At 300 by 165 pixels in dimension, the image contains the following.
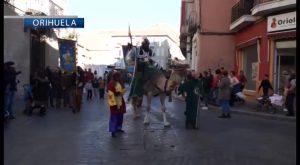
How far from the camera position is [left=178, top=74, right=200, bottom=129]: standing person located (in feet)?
42.4

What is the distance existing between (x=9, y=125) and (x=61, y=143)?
381 cm

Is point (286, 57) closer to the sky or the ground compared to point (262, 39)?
closer to the ground

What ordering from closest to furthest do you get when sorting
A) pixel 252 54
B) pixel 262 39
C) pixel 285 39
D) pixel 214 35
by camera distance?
pixel 285 39 → pixel 262 39 → pixel 252 54 → pixel 214 35

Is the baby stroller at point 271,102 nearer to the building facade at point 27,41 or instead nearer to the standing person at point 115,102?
the standing person at point 115,102

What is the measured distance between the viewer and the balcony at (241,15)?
83.7 ft

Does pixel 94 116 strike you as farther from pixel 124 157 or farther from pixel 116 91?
pixel 124 157

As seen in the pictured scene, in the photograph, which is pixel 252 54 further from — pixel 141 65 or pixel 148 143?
pixel 148 143

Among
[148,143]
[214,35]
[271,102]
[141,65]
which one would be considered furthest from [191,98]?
[214,35]

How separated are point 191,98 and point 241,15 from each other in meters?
15.0

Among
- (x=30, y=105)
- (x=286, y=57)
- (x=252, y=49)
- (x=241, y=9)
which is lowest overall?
(x=30, y=105)

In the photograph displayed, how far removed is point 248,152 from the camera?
368 inches

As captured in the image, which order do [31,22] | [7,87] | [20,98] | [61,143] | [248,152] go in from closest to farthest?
1. [248,152]
2. [61,143]
3. [7,87]
4. [31,22]
5. [20,98]

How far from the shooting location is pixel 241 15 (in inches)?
1067

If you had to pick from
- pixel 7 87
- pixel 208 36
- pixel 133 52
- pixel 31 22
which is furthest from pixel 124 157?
pixel 208 36
